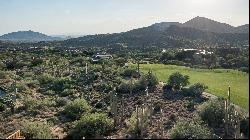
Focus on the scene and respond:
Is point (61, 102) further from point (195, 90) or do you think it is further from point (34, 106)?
point (195, 90)

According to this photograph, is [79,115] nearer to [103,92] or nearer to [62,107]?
[62,107]

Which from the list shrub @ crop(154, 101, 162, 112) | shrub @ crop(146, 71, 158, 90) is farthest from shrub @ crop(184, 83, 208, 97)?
shrub @ crop(146, 71, 158, 90)

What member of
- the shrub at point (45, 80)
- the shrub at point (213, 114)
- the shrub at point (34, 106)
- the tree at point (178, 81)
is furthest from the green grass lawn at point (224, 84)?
the shrub at point (34, 106)

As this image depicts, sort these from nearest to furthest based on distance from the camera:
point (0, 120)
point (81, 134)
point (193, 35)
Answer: point (81, 134), point (0, 120), point (193, 35)

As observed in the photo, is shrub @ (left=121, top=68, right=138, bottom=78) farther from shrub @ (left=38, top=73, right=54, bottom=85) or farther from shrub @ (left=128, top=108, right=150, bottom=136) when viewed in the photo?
shrub @ (left=128, top=108, right=150, bottom=136)

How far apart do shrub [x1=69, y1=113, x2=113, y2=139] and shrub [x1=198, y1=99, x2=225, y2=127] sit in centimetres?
470

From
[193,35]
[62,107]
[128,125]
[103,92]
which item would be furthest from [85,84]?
[193,35]

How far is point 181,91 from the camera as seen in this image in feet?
104

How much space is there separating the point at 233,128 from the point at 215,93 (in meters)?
9.82

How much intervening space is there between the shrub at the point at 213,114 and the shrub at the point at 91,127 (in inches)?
185

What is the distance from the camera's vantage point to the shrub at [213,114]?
21.9 m

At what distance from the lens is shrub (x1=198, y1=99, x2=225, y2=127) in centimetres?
2189

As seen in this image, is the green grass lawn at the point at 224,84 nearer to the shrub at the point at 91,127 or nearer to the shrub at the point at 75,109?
the shrub at the point at 91,127

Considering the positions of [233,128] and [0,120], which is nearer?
[233,128]
